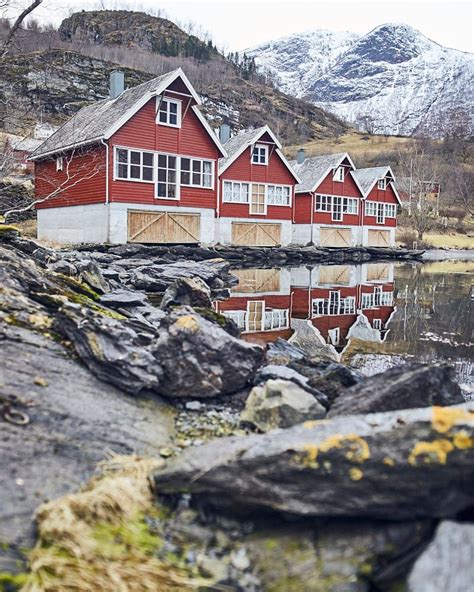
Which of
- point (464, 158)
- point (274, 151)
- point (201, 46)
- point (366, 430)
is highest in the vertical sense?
point (201, 46)

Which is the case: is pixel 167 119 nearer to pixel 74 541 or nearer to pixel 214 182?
pixel 214 182

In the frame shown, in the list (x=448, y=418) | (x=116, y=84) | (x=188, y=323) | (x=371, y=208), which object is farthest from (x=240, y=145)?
(x=448, y=418)

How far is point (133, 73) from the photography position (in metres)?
77.2

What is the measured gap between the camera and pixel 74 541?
293cm

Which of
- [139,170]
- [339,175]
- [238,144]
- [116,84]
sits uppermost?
[116,84]

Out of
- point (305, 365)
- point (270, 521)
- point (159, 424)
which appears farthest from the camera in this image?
point (305, 365)

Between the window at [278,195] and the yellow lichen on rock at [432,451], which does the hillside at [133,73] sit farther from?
the yellow lichen on rock at [432,451]

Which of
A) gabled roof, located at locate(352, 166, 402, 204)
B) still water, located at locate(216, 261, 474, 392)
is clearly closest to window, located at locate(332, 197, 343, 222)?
gabled roof, located at locate(352, 166, 402, 204)

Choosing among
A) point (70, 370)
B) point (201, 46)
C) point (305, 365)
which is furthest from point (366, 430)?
point (201, 46)

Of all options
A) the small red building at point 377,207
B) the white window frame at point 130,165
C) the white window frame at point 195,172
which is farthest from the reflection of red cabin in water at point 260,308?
the small red building at point 377,207

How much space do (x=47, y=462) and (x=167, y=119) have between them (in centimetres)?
2368

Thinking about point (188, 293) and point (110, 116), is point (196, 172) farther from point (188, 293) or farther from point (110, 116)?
point (188, 293)

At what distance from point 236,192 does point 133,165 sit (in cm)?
794

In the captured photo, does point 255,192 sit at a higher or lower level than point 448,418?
higher
